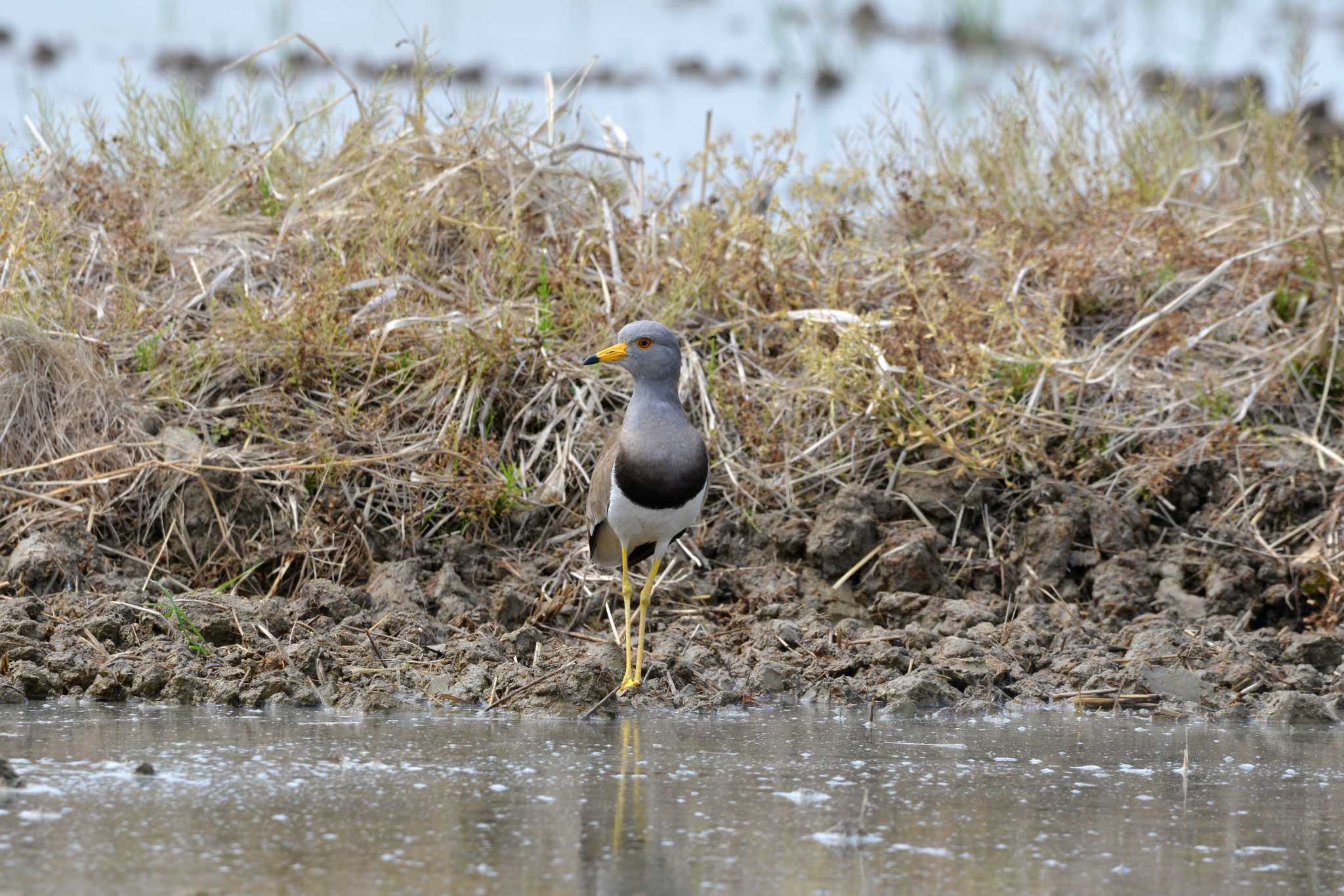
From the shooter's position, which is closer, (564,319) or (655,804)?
(655,804)

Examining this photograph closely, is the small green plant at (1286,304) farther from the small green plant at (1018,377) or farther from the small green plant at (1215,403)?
the small green plant at (1018,377)

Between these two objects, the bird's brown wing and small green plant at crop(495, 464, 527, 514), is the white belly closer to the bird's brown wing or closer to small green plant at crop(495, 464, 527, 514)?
the bird's brown wing

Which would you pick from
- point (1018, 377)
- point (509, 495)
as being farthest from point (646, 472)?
point (1018, 377)

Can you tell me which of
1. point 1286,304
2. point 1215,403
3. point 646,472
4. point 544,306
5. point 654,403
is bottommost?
point 646,472

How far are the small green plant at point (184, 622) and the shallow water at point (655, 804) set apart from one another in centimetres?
46

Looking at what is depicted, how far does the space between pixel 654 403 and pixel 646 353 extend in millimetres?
204

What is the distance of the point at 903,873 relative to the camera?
3.34m

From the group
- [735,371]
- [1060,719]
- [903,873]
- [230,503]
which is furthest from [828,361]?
[903,873]

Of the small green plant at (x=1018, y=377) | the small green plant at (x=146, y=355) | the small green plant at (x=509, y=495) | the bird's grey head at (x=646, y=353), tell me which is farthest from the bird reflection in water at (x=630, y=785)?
the small green plant at (x=146, y=355)

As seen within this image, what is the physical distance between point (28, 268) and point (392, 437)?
2.29 meters

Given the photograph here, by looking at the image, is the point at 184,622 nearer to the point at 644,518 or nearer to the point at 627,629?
the point at 627,629

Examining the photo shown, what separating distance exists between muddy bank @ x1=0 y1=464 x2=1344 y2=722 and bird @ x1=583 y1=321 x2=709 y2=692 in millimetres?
395

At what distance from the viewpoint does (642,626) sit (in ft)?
18.6

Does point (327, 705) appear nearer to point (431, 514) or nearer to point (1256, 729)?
point (431, 514)
